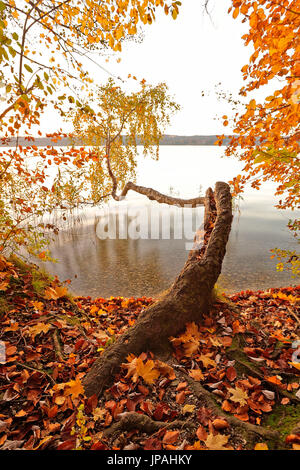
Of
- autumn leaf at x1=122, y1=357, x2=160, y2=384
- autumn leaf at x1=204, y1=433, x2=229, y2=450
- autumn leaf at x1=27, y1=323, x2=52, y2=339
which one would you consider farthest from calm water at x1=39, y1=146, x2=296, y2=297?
autumn leaf at x1=204, y1=433, x2=229, y2=450

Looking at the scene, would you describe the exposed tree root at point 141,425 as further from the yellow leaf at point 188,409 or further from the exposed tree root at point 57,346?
the exposed tree root at point 57,346

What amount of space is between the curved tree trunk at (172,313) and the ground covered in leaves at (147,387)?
93mm

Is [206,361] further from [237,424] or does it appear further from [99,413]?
[99,413]

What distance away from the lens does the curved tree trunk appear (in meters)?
1.95

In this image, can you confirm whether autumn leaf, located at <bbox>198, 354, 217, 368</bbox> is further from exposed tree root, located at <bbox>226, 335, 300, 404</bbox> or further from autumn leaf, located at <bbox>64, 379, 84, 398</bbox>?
autumn leaf, located at <bbox>64, 379, 84, 398</bbox>

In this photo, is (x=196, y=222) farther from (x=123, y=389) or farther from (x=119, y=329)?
(x=123, y=389)

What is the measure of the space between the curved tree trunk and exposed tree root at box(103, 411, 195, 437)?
0.35 m

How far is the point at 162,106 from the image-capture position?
835 cm

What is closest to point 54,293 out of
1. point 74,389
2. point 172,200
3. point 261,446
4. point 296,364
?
point 74,389

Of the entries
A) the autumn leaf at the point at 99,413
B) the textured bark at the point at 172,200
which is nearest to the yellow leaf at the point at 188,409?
the autumn leaf at the point at 99,413
